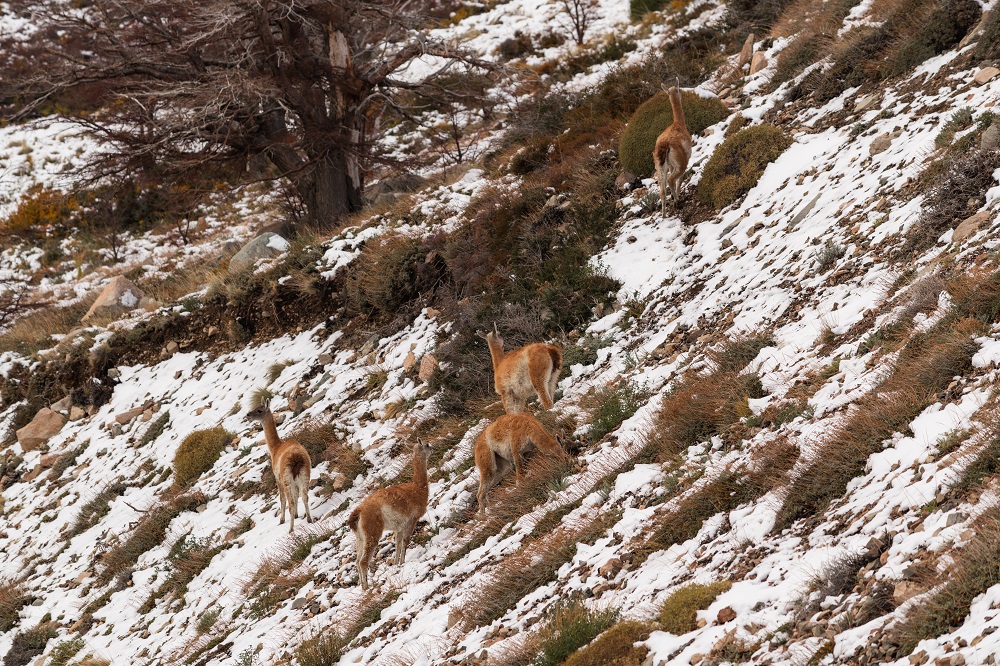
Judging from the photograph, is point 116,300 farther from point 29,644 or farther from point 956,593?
point 956,593

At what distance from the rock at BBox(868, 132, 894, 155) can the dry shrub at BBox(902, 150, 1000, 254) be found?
2069 millimetres

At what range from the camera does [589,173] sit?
47.4ft

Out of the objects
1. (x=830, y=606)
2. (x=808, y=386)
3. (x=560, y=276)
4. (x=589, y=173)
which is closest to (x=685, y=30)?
(x=589, y=173)

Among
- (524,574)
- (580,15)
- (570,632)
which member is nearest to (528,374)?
(524,574)

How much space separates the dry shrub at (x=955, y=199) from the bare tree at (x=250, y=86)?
43.6ft

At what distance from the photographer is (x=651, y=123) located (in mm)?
13789

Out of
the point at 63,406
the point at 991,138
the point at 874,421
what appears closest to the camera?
the point at 874,421

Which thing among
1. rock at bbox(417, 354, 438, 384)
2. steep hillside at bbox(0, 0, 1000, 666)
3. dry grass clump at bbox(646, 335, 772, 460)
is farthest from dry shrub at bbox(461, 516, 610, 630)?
rock at bbox(417, 354, 438, 384)

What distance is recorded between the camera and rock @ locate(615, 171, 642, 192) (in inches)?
547

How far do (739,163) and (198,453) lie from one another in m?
9.42

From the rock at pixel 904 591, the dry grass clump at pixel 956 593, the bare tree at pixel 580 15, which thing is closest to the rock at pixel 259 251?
the bare tree at pixel 580 15

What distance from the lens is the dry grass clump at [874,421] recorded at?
5309mm

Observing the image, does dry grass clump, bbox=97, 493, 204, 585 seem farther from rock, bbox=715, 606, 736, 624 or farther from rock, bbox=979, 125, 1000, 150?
rock, bbox=979, 125, 1000, 150

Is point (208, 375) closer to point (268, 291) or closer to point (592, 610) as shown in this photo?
point (268, 291)
